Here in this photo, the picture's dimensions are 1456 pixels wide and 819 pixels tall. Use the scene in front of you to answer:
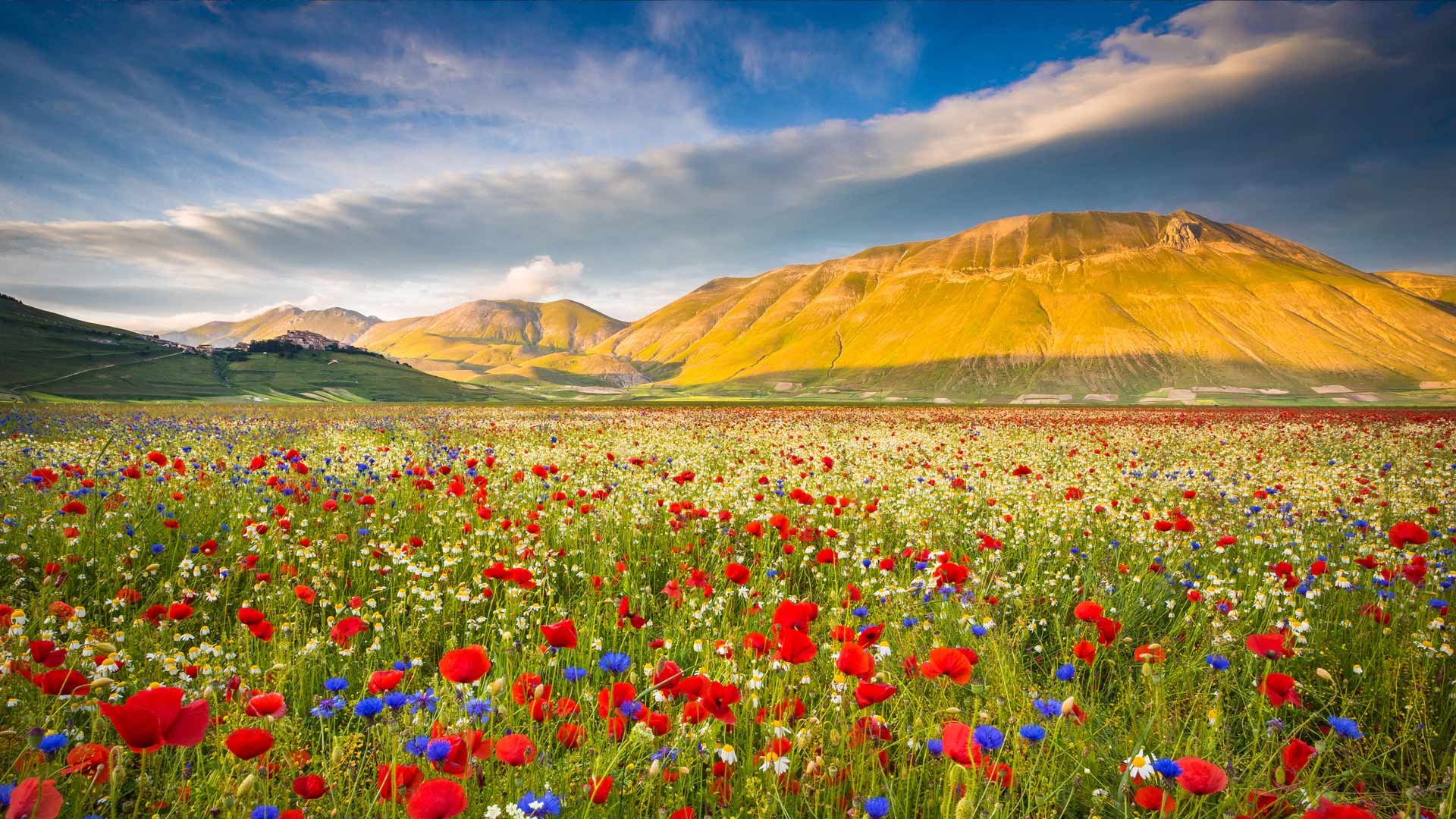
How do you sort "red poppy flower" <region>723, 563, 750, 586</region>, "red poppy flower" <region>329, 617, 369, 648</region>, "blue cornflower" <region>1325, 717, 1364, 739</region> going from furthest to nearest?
"red poppy flower" <region>723, 563, 750, 586</region>
"red poppy flower" <region>329, 617, 369, 648</region>
"blue cornflower" <region>1325, 717, 1364, 739</region>

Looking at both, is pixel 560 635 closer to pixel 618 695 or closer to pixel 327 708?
pixel 618 695

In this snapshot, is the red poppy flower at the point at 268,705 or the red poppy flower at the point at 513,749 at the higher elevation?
the red poppy flower at the point at 268,705

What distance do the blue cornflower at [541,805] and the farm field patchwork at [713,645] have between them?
0.02m

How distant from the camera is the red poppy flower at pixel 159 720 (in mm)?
1434

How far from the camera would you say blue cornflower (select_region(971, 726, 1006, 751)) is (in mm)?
1860

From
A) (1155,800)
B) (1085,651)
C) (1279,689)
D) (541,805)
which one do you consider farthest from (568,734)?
(1279,689)

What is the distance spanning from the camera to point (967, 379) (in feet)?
573

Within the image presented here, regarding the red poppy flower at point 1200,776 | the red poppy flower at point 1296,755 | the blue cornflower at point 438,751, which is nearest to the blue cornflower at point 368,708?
the blue cornflower at point 438,751

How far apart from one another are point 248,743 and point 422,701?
0.98 m

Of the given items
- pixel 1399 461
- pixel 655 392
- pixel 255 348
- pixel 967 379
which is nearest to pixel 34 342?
pixel 255 348

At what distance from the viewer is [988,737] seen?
191 centimetres

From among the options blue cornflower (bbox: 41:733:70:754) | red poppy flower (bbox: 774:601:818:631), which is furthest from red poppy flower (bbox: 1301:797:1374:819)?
blue cornflower (bbox: 41:733:70:754)

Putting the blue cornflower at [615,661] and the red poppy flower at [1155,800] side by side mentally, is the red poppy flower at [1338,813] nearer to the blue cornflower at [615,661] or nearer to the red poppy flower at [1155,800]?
the red poppy flower at [1155,800]

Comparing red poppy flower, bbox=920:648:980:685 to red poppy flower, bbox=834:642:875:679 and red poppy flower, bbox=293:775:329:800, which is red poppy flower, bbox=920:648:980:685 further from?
red poppy flower, bbox=293:775:329:800
